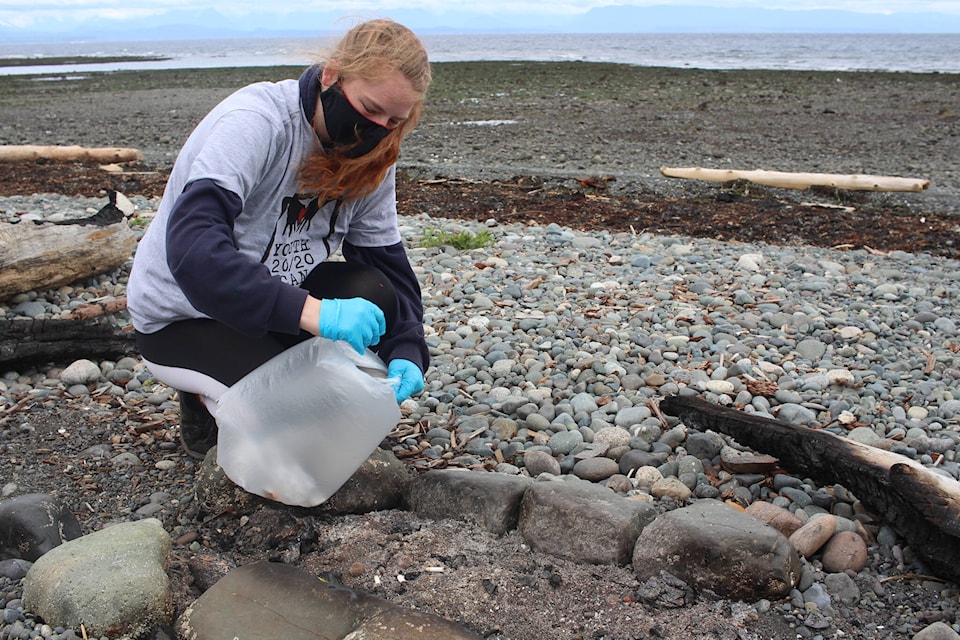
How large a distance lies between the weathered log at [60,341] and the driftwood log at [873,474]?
8.96 ft

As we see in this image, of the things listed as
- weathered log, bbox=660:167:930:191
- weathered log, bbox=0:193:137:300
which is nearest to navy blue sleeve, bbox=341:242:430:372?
weathered log, bbox=0:193:137:300

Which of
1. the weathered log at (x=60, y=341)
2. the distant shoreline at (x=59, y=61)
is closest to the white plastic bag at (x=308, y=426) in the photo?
the weathered log at (x=60, y=341)

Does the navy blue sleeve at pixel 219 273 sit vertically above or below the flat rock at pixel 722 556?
above

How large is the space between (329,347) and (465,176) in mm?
8263

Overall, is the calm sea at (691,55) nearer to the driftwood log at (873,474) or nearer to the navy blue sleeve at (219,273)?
the navy blue sleeve at (219,273)

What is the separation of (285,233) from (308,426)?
717 mm

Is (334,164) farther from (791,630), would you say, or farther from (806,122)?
(806,122)

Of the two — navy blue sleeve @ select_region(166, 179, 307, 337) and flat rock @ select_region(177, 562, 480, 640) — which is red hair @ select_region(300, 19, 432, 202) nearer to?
navy blue sleeve @ select_region(166, 179, 307, 337)

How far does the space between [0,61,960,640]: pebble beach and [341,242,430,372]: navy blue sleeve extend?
0.51 m

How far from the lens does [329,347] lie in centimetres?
261

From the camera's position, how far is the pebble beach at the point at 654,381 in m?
2.47

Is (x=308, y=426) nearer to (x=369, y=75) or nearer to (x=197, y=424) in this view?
(x=197, y=424)

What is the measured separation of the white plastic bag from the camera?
2.59 meters

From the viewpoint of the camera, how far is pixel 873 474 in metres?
2.63
